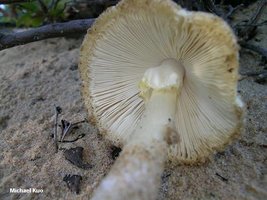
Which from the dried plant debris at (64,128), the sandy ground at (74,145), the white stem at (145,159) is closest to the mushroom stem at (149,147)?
the white stem at (145,159)

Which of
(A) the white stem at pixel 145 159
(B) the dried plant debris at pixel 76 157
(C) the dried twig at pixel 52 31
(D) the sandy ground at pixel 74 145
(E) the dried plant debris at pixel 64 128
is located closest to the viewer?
(A) the white stem at pixel 145 159

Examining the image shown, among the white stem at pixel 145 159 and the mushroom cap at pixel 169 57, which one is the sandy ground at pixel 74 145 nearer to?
the mushroom cap at pixel 169 57

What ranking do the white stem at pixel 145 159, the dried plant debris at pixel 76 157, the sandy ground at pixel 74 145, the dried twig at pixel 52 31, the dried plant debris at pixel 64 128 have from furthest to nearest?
1. the dried twig at pixel 52 31
2. the dried plant debris at pixel 64 128
3. the dried plant debris at pixel 76 157
4. the sandy ground at pixel 74 145
5. the white stem at pixel 145 159

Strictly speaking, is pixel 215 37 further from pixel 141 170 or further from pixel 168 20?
pixel 141 170

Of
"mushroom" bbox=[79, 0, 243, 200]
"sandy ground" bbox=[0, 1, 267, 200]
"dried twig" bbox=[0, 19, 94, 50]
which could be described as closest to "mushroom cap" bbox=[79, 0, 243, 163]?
"mushroom" bbox=[79, 0, 243, 200]

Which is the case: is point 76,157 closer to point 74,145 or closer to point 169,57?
point 74,145

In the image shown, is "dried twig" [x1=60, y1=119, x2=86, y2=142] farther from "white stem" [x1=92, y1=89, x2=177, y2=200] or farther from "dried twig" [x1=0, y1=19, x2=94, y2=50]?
"dried twig" [x1=0, y1=19, x2=94, y2=50]

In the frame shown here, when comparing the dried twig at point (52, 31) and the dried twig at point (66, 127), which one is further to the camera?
the dried twig at point (52, 31)

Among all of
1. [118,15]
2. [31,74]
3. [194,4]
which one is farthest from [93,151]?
[194,4]
